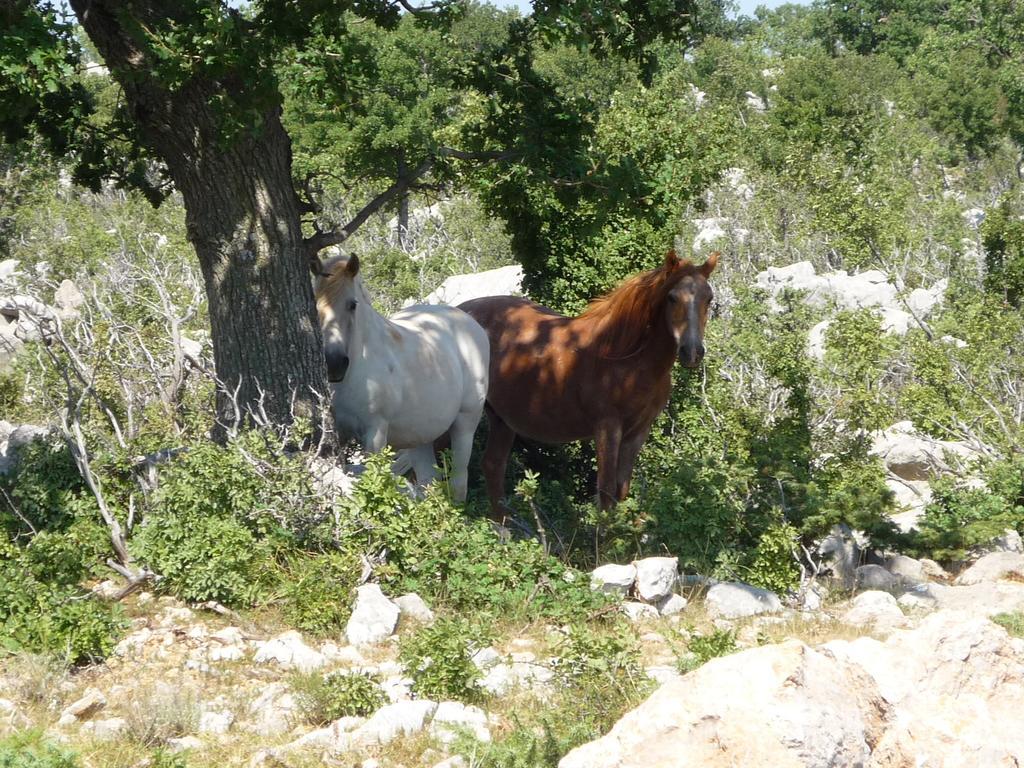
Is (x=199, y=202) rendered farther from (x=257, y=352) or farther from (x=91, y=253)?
(x=91, y=253)

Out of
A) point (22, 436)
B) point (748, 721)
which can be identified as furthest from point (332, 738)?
point (22, 436)

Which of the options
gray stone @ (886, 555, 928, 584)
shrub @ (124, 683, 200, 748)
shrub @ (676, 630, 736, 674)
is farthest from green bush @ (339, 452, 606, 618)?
gray stone @ (886, 555, 928, 584)

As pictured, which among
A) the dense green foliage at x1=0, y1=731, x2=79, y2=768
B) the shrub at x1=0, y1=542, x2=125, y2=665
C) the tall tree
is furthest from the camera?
the tall tree

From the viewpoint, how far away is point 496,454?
11.0 meters

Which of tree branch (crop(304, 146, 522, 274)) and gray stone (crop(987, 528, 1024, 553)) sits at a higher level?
tree branch (crop(304, 146, 522, 274))

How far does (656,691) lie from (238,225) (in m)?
4.61

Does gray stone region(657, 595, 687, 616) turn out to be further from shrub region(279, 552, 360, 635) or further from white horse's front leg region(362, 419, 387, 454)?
white horse's front leg region(362, 419, 387, 454)

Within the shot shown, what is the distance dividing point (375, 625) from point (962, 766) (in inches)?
Result: 132

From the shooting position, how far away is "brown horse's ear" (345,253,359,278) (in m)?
8.49

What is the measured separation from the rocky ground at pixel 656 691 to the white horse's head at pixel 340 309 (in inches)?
76.8

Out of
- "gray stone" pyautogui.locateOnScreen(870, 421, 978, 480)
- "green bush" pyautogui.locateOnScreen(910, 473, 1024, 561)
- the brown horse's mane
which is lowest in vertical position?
"gray stone" pyautogui.locateOnScreen(870, 421, 978, 480)

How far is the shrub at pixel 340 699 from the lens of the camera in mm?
5441

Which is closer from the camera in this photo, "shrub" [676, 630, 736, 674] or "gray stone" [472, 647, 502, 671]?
"shrub" [676, 630, 736, 674]

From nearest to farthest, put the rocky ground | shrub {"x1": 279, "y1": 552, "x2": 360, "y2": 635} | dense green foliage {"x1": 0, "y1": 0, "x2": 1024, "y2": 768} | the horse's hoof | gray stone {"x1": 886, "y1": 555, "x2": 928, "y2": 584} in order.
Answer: the rocky ground < dense green foliage {"x1": 0, "y1": 0, "x2": 1024, "y2": 768} < shrub {"x1": 279, "y1": 552, "x2": 360, "y2": 635} < the horse's hoof < gray stone {"x1": 886, "y1": 555, "x2": 928, "y2": 584}
